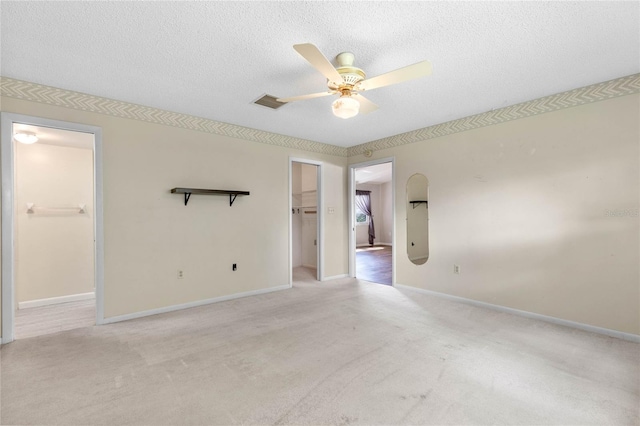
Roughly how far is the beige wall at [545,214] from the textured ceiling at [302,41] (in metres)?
0.49

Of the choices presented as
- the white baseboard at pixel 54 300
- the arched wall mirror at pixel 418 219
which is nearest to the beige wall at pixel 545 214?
the arched wall mirror at pixel 418 219

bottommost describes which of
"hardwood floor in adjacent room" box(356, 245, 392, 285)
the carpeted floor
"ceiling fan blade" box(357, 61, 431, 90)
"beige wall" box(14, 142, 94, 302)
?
the carpeted floor

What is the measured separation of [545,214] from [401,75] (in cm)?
247

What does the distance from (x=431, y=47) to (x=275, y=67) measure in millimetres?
1281

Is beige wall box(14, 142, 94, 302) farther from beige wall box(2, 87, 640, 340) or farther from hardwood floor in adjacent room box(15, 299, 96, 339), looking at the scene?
beige wall box(2, 87, 640, 340)

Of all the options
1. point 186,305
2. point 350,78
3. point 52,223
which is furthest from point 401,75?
point 52,223

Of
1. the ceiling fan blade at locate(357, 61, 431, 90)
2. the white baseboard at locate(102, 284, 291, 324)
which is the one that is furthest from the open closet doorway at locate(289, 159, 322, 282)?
the ceiling fan blade at locate(357, 61, 431, 90)

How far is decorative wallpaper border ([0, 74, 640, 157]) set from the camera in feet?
9.25

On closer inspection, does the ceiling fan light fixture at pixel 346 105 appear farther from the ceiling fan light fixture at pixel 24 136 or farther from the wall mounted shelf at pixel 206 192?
the ceiling fan light fixture at pixel 24 136

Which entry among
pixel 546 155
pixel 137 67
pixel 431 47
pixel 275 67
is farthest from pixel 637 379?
pixel 137 67

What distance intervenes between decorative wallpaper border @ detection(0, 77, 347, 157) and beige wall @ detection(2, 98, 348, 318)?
2.7 inches

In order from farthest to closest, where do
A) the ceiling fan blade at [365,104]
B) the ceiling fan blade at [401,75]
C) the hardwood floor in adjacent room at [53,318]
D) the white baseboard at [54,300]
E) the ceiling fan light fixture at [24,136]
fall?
1. the white baseboard at [54,300]
2. the ceiling fan light fixture at [24,136]
3. the hardwood floor in adjacent room at [53,318]
4. the ceiling fan blade at [365,104]
5. the ceiling fan blade at [401,75]

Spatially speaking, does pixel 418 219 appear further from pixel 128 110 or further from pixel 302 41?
pixel 128 110

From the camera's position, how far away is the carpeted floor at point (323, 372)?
1754 mm
